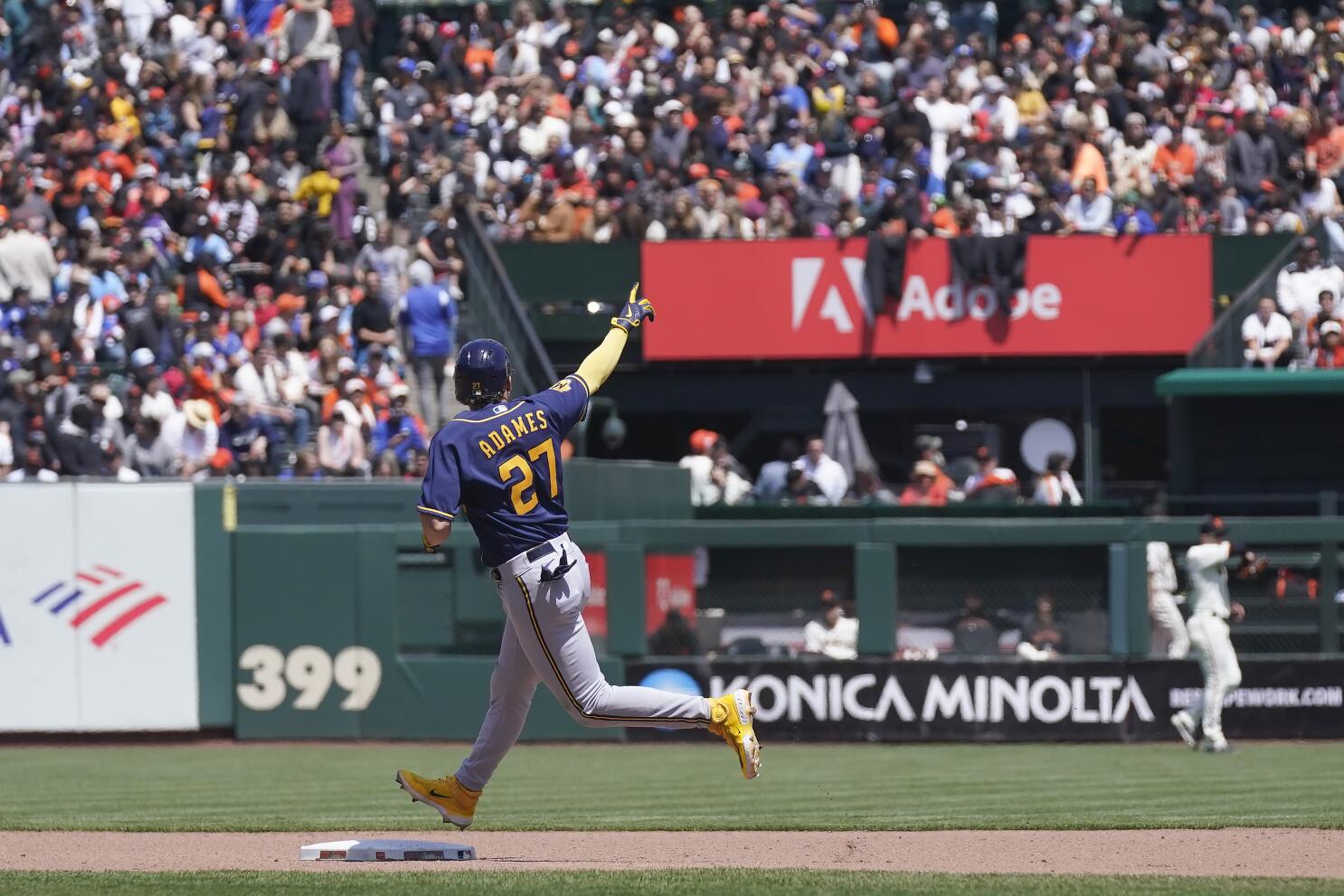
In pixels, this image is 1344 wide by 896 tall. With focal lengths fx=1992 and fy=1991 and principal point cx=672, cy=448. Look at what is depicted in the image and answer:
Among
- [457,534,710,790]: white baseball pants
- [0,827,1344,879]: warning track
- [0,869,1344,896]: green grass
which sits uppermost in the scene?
[457,534,710,790]: white baseball pants

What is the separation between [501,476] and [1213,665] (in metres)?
8.64

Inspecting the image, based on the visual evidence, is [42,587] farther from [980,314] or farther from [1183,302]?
[1183,302]

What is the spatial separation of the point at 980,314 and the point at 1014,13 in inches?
246

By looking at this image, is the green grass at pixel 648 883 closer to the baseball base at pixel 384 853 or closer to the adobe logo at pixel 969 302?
the baseball base at pixel 384 853

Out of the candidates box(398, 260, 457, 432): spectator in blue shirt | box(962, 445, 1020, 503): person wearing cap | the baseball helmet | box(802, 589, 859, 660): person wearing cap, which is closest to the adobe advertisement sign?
box(962, 445, 1020, 503): person wearing cap

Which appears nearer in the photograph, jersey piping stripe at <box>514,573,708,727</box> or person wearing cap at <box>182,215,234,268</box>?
jersey piping stripe at <box>514,573,708,727</box>

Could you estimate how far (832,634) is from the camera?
52.9ft

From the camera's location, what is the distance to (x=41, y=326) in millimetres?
19922

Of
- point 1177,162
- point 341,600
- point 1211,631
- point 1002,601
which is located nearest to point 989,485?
point 1002,601

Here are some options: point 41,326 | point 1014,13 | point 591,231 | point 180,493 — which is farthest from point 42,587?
point 1014,13

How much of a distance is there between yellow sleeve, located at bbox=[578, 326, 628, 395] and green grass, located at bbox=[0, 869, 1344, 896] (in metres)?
1.95

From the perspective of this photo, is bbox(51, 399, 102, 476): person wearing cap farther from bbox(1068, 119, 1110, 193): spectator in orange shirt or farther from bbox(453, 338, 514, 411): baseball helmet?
bbox(453, 338, 514, 411): baseball helmet

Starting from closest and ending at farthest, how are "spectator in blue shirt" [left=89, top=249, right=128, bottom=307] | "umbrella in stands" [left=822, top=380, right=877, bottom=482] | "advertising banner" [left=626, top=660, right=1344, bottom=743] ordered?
1. "advertising banner" [left=626, top=660, right=1344, bottom=743]
2. "umbrella in stands" [left=822, top=380, right=877, bottom=482]
3. "spectator in blue shirt" [left=89, top=249, right=128, bottom=307]

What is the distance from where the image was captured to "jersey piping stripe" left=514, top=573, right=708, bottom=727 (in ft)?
24.8
